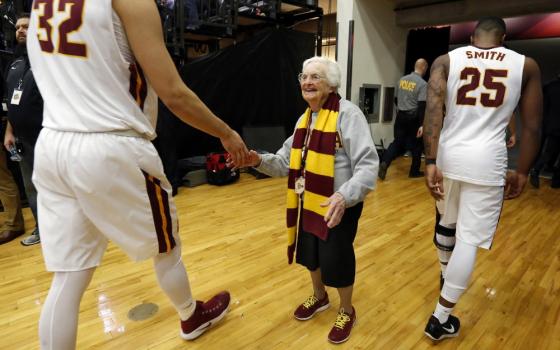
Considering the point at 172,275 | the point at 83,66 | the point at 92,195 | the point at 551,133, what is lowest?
the point at 172,275

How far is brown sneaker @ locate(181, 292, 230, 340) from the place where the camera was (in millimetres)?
1661

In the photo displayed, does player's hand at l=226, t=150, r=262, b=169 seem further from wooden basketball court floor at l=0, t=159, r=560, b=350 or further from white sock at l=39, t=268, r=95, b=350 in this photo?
wooden basketball court floor at l=0, t=159, r=560, b=350

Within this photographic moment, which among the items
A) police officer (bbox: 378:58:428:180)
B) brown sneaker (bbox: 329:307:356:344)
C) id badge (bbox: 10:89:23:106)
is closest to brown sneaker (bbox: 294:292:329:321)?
brown sneaker (bbox: 329:307:356:344)

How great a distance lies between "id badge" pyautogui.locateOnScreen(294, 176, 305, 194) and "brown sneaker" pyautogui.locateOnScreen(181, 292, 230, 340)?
73cm

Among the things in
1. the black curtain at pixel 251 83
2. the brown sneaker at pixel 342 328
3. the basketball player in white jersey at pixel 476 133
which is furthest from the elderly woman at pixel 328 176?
the black curtain at pixel 251 83

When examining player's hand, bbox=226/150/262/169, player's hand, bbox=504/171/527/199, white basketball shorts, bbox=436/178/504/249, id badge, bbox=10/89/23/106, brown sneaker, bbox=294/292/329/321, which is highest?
id badge, bbox=10/89/23/106

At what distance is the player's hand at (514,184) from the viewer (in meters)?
1.60

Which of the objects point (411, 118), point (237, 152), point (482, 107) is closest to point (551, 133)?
point (411, 118)

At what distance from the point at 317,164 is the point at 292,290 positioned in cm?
97

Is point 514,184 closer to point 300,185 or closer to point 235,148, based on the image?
point 300,185

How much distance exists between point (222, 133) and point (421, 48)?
6.65 meters

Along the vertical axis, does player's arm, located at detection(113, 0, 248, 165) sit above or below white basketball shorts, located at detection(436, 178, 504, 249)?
above

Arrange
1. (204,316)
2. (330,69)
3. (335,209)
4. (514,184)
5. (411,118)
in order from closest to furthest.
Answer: (335,209) → (330,69) → (514,184) → (204,316) → (411,118)

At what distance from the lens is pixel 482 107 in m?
1.55
